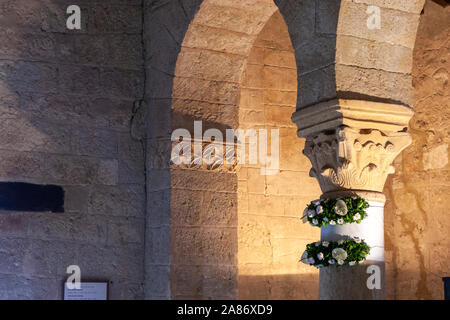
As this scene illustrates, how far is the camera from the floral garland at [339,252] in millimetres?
3889

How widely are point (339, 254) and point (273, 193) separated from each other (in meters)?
2.44

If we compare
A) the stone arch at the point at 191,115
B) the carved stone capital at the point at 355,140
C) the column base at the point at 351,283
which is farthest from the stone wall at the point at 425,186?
the column base at the point at 351,283

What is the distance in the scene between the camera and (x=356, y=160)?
4.00m

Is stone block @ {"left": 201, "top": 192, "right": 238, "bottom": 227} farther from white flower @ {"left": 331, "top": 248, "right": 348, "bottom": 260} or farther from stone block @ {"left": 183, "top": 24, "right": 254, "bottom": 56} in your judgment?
white flower @ {"left": 331, "top": 248, "right": 348, "bottom": 260}

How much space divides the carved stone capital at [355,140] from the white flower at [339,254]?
0.33 metres

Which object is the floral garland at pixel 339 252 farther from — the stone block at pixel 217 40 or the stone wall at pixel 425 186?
the stone wall at pixel 425 186

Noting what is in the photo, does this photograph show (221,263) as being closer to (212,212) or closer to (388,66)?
(212,212)

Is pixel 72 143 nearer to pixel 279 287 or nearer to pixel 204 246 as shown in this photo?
pixel 204 246

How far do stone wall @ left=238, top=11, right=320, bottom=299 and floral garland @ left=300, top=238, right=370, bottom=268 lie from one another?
6.96 feet

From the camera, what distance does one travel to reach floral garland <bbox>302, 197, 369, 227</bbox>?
393 cm

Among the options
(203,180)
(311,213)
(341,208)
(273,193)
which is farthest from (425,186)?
(341,208)

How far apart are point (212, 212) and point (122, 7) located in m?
1.75

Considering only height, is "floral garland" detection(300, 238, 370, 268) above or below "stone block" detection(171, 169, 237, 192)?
below

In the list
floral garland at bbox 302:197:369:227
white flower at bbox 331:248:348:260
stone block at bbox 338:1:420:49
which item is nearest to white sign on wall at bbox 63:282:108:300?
floral garland at bbox 302:197:369:227
